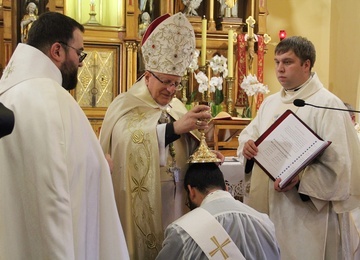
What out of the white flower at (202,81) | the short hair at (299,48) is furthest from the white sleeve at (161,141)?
the white flower at (202,81)

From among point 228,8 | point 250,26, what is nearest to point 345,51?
point 250,26

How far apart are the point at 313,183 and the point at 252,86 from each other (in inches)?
105

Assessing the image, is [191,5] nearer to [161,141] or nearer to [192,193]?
[161,141]

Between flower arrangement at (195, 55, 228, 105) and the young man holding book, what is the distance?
2128 mm

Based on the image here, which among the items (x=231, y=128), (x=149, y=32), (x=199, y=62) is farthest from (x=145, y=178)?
(x=199, y=62)

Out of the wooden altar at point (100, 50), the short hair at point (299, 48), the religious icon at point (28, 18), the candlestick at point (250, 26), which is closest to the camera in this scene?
the short hair at point (299, 48)

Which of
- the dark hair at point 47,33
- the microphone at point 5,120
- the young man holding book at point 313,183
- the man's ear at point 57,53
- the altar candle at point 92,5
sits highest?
the altar candle at point 92,5

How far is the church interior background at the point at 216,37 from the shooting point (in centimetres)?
559

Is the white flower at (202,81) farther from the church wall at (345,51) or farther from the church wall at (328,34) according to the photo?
the church wall at (345,51)

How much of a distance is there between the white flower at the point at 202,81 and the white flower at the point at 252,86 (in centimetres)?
45

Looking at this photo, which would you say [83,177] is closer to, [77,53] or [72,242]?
[72,242]

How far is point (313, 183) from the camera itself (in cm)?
309

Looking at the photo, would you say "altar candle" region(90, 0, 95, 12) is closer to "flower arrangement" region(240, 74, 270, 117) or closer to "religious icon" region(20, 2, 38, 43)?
"religious icon" region(20, 2, 38, 43)

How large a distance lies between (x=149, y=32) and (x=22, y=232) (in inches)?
59.4
